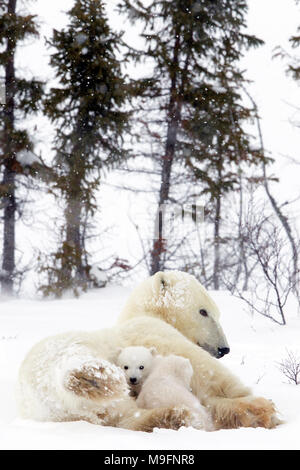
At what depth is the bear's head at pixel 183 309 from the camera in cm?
271

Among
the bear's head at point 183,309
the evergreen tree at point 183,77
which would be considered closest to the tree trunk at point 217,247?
the evergreen tree at point 183,77

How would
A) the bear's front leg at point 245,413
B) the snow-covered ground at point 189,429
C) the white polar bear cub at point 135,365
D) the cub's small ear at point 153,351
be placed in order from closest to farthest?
the snow-covered ground at point 189,429
the bear's front leg at point 245,413
the white polar bear cub at point 135,365
the cub's small ear at point 153,351

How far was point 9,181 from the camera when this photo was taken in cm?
1228

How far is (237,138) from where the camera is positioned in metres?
13.9

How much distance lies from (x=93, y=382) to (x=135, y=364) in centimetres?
37

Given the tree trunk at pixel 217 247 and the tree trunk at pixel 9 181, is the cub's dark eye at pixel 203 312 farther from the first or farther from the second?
the tree trunk at pixel 217 247

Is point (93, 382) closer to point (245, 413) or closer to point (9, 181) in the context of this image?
point (245, 413)

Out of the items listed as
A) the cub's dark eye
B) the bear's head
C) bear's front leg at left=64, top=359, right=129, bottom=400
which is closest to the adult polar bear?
bear's front leg at left=64, top=359, right=129, bottom=400

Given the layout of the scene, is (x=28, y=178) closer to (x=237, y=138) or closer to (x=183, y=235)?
(x=183, y=235)

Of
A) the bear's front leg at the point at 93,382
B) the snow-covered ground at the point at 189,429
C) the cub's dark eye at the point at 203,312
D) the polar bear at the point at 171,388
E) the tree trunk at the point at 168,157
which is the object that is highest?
the tree trunk at the point at 168,157

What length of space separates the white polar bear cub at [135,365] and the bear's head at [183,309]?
68cm
